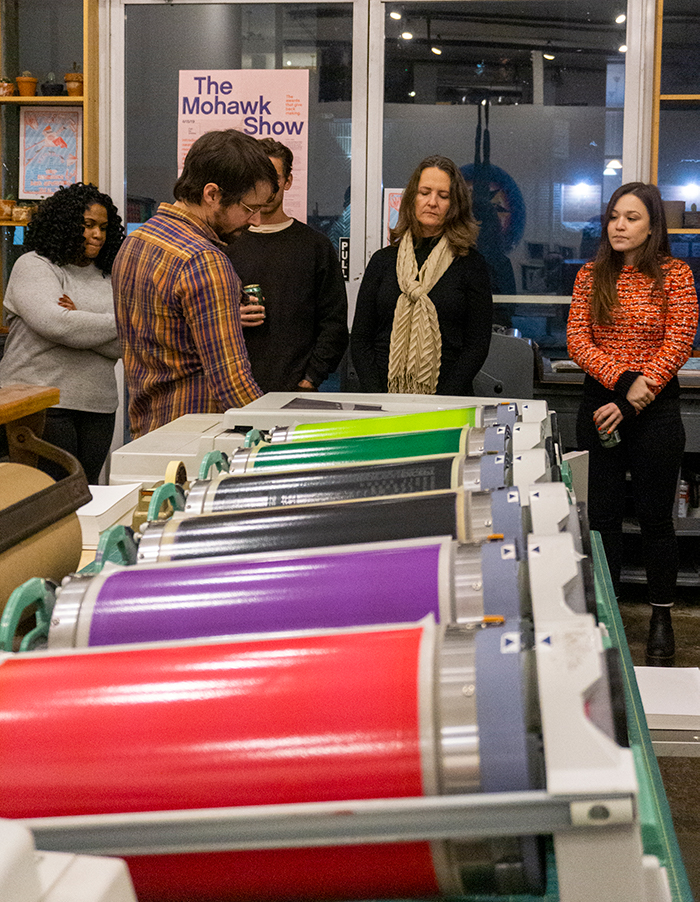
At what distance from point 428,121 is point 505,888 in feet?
13.1

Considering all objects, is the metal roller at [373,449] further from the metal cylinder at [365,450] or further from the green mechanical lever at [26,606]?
the green mechanical lever at [26,606]

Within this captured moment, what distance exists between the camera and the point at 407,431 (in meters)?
1.37

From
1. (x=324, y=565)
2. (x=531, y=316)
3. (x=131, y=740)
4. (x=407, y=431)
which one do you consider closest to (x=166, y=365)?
(x=407, y=431)

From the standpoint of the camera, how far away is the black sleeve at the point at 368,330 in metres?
3.33

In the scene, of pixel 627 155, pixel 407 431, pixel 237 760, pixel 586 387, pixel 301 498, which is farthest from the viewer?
pixel 627 155

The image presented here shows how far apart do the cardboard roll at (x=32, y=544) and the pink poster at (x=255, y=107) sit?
11.1 ft

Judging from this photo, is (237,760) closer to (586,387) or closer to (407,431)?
(407,431)

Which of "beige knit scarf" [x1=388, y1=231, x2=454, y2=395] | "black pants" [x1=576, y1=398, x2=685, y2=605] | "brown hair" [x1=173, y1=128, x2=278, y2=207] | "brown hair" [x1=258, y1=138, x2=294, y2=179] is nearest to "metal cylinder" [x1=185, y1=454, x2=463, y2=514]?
"brown hair" [x1=173, y1=128, x2=278, y2=207]

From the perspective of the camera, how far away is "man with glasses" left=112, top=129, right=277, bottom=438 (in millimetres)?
1983

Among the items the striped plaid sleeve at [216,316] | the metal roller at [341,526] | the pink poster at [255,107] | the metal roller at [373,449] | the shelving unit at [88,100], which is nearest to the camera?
the metal roller at [341,526]

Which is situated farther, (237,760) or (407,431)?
(407,431)

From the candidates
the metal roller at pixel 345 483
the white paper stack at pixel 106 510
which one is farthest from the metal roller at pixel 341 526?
the white paper stack at pixel 106 510

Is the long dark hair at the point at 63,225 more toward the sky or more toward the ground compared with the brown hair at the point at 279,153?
more toward the ground

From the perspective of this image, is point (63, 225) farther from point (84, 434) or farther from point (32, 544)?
point (32, 544)
